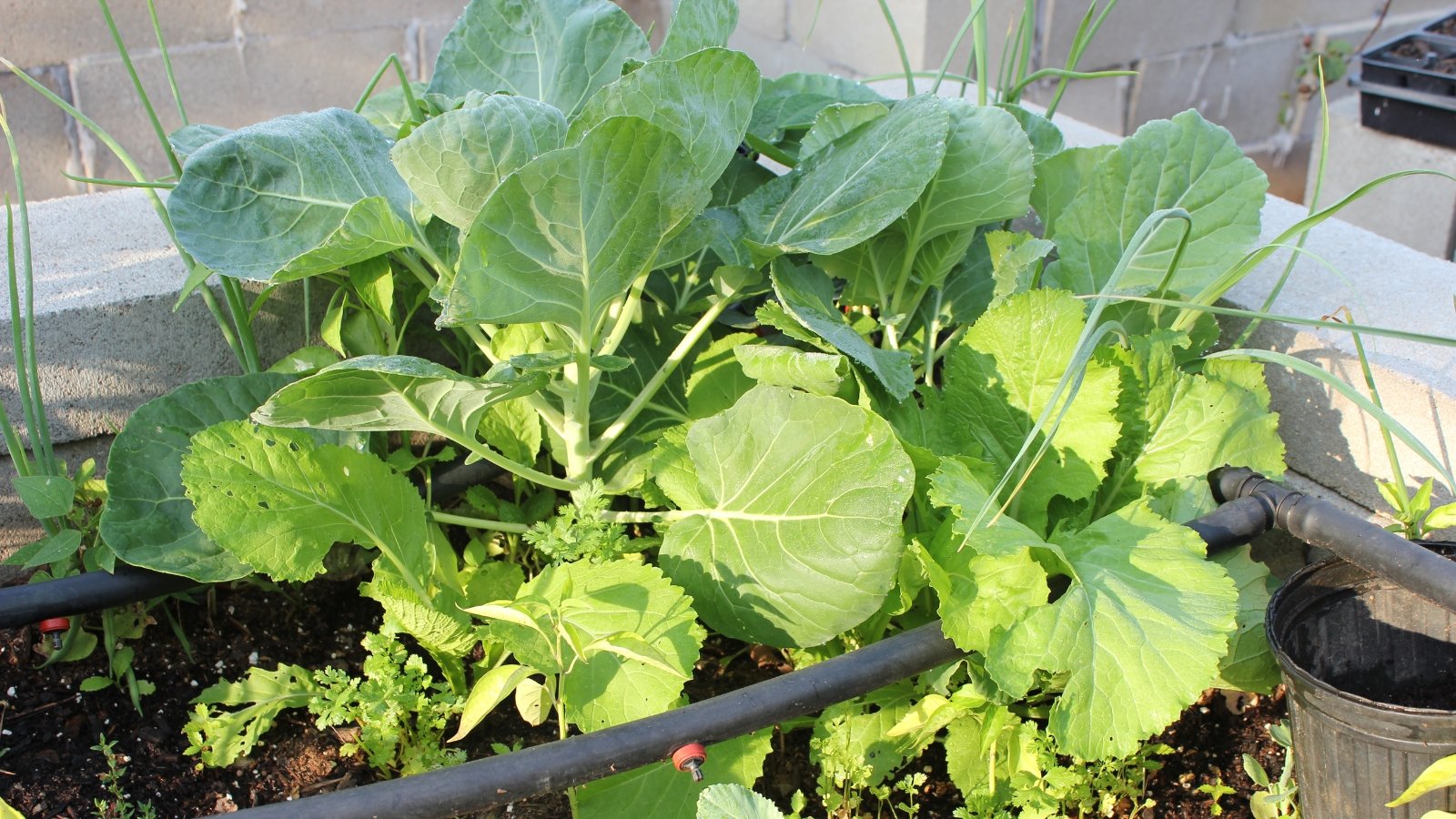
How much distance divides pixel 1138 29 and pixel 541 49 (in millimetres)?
2587

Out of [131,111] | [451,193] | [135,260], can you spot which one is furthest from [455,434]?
[131,111]

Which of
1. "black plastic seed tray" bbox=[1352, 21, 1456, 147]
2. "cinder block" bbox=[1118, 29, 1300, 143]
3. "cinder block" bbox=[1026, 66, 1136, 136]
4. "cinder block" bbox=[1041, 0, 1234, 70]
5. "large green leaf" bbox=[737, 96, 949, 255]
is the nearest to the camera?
"large green leaf" bbox=[737, 96, 949, 255]

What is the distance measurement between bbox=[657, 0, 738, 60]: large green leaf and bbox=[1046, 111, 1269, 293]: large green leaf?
0.51 m

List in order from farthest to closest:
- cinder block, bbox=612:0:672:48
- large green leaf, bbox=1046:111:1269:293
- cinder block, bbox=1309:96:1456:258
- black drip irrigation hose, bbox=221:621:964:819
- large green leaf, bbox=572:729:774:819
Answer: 1. cinder block, bbox=612:0:672:48
2. cinder block, bbox=1309:96:1456:258
3. large green leaf, bbox=1046:111:1269:293
4. large green leaf, bbox=572:729:774:819
5. black drip irrigation hose, bbox=221:621:964:819

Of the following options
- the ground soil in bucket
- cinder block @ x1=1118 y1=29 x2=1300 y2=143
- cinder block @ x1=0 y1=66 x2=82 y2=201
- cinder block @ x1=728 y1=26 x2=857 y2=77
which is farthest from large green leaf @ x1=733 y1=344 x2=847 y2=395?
cinder block @ x1=1118 y1=29 x2=1300 y2=143

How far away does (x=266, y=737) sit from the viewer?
1285 millimetres

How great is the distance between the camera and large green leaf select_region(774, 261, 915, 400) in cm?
122

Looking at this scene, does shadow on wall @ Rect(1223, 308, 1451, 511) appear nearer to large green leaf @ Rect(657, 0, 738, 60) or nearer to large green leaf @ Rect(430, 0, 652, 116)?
large green leaf @ Rect(657, 0, 738, 60)

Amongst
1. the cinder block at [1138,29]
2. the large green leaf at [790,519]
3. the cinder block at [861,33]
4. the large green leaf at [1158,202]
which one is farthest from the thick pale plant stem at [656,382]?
the cinder block at [1138,29]

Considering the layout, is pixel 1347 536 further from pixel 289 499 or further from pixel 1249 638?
pixel 289 499

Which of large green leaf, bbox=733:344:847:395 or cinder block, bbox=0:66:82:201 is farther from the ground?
large green leaf, bbox=733:344:847:395

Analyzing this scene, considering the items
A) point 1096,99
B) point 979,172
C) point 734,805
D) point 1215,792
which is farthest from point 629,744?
point 1096,99

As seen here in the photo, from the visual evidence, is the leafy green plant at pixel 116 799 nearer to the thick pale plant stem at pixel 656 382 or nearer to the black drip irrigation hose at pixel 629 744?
the black drip irrigation hose at pixel 629 744

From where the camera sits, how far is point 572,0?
153 cm
